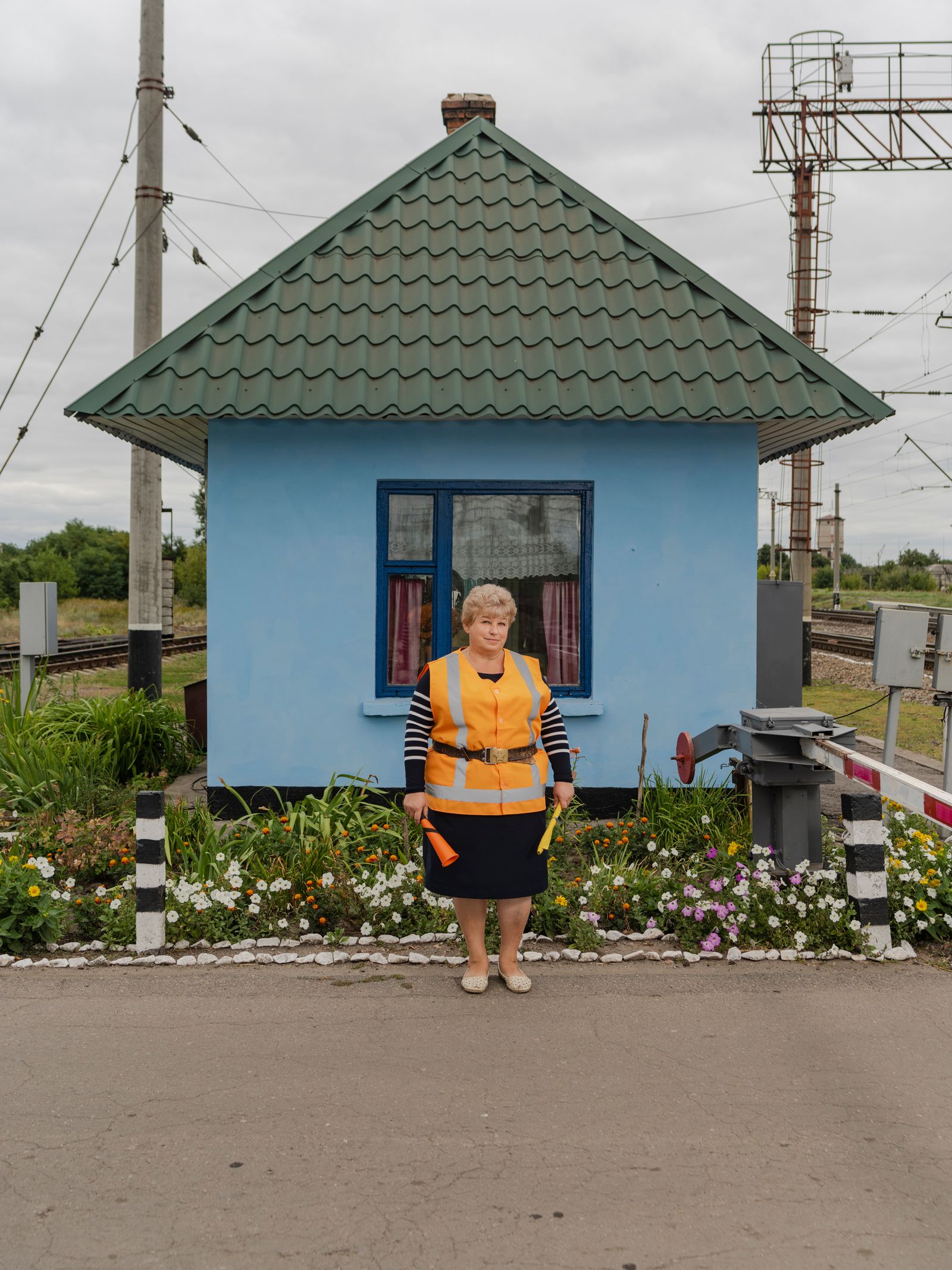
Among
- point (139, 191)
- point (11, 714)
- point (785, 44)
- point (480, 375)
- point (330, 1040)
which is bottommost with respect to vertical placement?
point (330, 1040)

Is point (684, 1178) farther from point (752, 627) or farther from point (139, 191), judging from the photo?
point (139, 191)

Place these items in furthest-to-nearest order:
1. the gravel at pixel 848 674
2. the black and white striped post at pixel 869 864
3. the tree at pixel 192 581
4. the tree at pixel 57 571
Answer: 1. the tree at pixel 57 571
2. the tree at pixel 192 581
3. the gravel at pixel 848 674
4. the black and white striped post at pixel 869 864

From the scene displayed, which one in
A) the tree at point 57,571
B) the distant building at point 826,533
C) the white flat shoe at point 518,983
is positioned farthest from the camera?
the distant building at point 826,533

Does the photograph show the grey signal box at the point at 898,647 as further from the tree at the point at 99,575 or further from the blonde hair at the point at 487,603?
the tree at the point at 99,575

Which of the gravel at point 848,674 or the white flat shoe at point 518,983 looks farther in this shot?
the gravel at point 848,674

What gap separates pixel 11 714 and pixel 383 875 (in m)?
4.76

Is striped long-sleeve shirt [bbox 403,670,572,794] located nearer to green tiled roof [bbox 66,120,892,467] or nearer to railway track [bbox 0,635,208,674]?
green tiled roof [bbox 66,120,892,467]

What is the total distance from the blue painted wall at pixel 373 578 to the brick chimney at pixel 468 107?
3905 millimetres

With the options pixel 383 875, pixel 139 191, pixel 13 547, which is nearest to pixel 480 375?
pixel 383 875

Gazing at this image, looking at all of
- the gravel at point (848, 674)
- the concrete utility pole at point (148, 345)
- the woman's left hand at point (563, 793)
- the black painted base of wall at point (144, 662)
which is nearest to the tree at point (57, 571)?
the gravel at point (848, 674)

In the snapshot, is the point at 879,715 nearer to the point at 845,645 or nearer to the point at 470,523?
the point at 470,523

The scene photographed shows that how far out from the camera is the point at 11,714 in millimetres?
9016

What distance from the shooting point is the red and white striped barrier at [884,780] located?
463 cm

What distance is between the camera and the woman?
467cm
